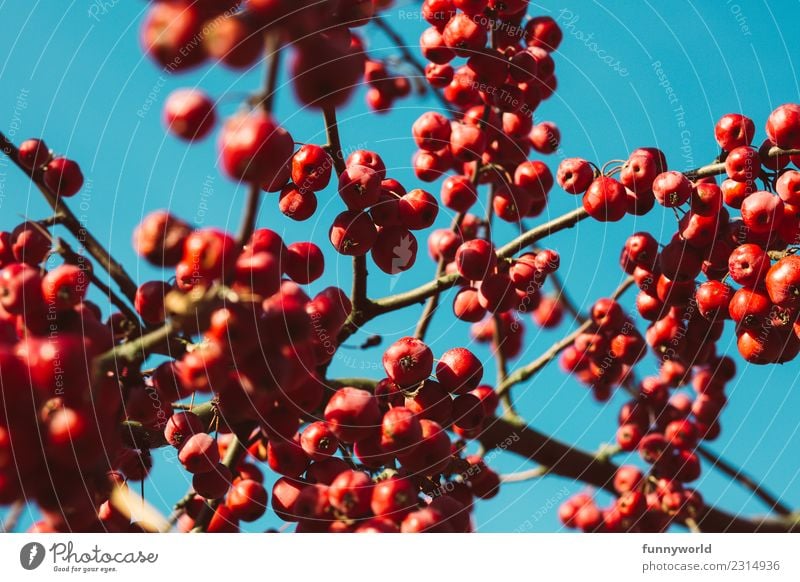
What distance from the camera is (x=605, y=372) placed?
143 inches

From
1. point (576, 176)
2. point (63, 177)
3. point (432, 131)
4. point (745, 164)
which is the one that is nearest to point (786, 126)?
point (745, 164)

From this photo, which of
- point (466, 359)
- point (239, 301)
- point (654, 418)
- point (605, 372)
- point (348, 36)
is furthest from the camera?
point (654, 418)

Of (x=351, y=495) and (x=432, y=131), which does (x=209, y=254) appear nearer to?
(x=351, y=495)

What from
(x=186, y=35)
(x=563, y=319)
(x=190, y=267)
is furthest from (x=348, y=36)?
(x=563, y=319)

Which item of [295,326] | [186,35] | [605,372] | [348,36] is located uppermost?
[348,36]

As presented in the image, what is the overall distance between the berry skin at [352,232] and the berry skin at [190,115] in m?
0.58

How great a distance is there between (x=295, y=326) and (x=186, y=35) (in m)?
0.63

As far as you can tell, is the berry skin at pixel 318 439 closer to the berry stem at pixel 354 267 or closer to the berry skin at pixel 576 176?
the berry stem at pixel 354 267

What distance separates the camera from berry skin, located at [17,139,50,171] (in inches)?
100

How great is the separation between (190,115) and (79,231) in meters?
→ 0.48

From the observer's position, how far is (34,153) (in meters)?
2.57

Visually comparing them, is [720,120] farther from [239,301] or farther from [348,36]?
[239,301]

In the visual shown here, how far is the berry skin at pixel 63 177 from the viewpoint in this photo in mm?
2621

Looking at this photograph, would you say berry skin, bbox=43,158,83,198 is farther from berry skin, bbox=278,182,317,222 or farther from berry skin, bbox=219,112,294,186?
berry skin, bbox=219,112,294,186
